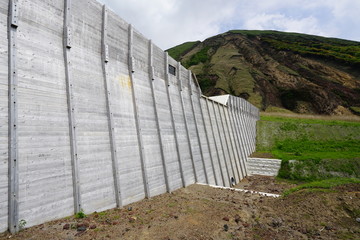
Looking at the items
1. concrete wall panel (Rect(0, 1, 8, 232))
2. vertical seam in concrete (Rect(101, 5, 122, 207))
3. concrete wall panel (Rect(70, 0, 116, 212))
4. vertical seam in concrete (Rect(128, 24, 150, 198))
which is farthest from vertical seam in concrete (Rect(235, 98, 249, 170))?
concrete wall panel (Rect(0, 1, 8, 232))

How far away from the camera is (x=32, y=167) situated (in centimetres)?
551

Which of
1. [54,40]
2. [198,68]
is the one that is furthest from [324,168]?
[198,68]

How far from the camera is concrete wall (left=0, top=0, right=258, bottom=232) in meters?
5.46

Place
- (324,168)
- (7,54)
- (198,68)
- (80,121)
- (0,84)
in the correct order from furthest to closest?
(198,68)
(324,168)
(80,121)
(7,54)
(0,84)

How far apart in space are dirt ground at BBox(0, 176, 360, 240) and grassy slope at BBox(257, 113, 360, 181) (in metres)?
14.2

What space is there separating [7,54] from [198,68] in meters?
93.0

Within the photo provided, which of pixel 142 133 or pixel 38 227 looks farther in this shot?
pixel 142 133

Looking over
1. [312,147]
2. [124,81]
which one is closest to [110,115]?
[124,81]

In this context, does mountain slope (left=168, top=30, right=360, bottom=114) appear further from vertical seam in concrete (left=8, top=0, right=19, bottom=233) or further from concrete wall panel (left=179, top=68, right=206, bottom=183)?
vertical seam in concrete (left=8, top=0, right=19, bottom=233)

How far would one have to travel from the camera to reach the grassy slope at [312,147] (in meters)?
20.2

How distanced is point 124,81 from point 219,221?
7.53m

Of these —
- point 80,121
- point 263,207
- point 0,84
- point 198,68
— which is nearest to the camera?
point 0,84

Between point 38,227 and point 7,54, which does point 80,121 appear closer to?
point 7,54

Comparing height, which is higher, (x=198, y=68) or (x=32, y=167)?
(x=198, y=68)
